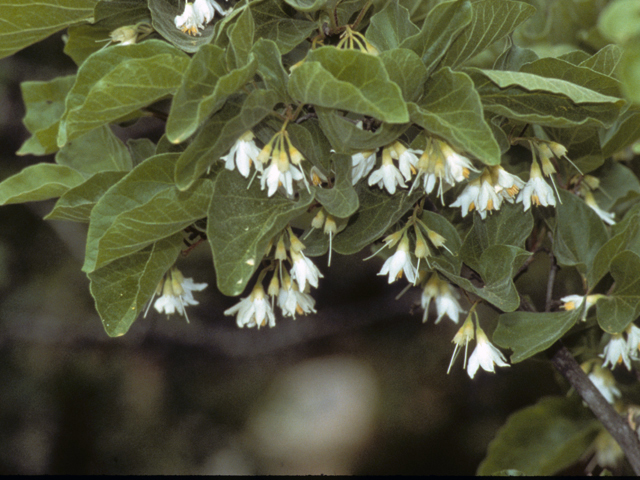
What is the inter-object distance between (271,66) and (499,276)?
297mm

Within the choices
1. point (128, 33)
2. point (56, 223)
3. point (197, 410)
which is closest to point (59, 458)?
point (197, 410)

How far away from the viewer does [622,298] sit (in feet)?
1.91

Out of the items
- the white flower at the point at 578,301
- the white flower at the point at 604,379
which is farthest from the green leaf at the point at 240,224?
the white flower at the point at 604,379

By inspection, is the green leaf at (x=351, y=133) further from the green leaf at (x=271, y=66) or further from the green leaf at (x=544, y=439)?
the green leaf at (x=544, y=439)

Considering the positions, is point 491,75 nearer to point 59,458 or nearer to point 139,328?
point 139,328

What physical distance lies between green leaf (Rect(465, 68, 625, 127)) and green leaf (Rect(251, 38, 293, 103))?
6.3 inches

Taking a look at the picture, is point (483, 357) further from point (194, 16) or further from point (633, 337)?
point (194, 16)

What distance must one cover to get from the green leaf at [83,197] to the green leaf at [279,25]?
0.20 m

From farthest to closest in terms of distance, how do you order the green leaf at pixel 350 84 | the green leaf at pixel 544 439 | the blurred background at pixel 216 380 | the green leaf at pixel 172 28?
the blurred background at pixel 216 380 → the green leaf at pixel 544 439 → the green leaf at pixel 172 28 → the green leaf at pixel 350 84

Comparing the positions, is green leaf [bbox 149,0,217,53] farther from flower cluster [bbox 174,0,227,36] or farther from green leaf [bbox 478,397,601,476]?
green leaf [bbox 478,397,601,476]

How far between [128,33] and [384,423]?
5.76ft

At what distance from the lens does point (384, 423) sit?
6.59 ft

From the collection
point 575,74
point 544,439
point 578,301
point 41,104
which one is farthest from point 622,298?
point 41,104

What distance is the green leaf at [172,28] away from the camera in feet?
1.59
